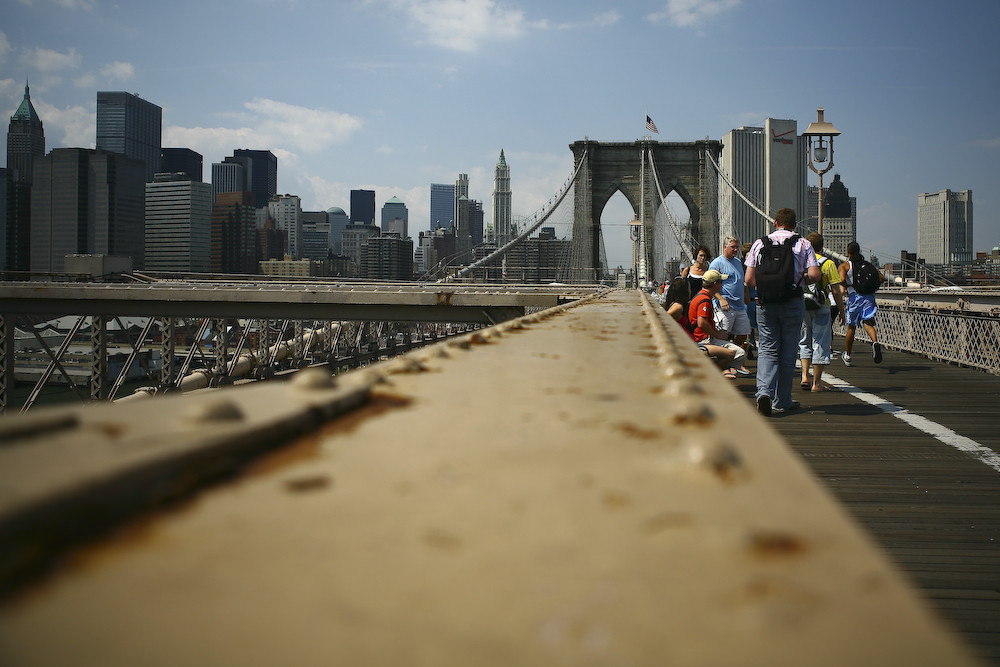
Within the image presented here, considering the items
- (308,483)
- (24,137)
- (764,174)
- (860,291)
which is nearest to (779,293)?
(860,291)

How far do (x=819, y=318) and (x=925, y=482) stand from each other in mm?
3405

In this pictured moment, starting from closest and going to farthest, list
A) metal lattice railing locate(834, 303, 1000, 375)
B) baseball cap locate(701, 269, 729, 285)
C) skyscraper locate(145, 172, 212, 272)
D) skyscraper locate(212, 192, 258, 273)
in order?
baseball cap locate(701, 269, 729, 285) < metal lattice railing locate(834, 303, 1000, 375) < skyscraper locate(145, 172, 212, 272) < skyscraper locate(212, 192, 258, 273)

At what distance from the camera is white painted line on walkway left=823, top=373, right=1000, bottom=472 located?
178 inches

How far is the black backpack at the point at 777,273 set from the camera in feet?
17.7

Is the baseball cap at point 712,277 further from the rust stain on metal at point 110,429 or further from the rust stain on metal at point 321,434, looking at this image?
the rust stain on metal at point 110,429

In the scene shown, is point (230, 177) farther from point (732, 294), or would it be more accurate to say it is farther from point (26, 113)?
point (732, 294)

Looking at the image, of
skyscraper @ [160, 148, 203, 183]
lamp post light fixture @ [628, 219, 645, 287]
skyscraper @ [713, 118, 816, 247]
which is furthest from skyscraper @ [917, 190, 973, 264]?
skyscraper @ [160, 148, 203, 183]

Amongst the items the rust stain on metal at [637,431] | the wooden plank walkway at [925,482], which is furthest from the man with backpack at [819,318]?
the rust stain on metal at [637,431]

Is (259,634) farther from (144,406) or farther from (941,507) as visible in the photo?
(941,507)

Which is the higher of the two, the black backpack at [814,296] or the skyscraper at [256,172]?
the skyscraper at [256,172]

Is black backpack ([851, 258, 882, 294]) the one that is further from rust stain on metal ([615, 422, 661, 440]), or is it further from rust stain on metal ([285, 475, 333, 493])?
rust stain on metal ([285, 475, 333, 493])

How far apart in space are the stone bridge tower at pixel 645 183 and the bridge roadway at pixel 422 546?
46.9 metres

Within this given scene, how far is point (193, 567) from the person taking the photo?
486 millimetres

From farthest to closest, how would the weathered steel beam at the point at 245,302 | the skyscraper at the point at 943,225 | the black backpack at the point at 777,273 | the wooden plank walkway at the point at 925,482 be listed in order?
the skyscraper at the point at 943,225
the weathered steel beam at the point at 245,302
the black backpack at the point at 777,273
the wooden plank walkway at the point at 925,482
